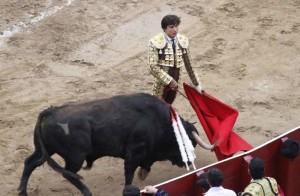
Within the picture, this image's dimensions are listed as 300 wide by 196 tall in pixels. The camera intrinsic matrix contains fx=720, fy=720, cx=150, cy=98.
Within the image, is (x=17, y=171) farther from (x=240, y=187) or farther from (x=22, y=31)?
(x=22, y=31)

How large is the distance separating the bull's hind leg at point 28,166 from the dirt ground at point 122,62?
Answer: 0.87 feet

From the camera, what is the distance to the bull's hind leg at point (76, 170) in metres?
6.47

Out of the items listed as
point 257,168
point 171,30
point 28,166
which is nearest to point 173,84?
point 171,30

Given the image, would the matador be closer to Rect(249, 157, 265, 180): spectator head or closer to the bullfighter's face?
the bullfighter's face

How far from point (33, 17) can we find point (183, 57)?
13.2ft

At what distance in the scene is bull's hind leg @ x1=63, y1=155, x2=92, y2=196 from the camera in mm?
6473

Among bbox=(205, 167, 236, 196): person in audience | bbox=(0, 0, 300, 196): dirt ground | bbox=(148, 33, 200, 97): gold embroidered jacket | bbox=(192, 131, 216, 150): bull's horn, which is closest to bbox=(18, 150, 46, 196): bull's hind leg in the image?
bbox=(0, 0, 300, 196): dirt ground

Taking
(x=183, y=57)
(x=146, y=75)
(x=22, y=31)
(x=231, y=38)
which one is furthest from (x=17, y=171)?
(x=231, y=38)

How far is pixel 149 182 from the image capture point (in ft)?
23.9

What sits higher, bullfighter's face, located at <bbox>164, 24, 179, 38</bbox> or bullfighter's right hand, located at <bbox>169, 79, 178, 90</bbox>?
bullfighter's face, located at <bbox>164, 24, 179, 38</bbox>

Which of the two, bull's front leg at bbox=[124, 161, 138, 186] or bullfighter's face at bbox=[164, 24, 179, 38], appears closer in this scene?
bull's front leg at bbox=[124, 161, 138, 186]

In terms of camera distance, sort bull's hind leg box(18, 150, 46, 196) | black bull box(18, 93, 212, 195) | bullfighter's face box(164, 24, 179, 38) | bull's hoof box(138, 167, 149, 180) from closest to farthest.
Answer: black bull box(18, 93, 212, 195) < bull's hind leg box(18, 150, 46, 196) < bullfighter's face box(164, 24, 179, 38) < bull's hoof box(138, 167, 149, 180)

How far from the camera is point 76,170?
21.4 feet

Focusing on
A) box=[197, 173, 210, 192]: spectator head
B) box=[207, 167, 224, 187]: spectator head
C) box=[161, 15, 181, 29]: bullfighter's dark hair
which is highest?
box=[161, 15, 181, 29]: bullfighter's dark hair
